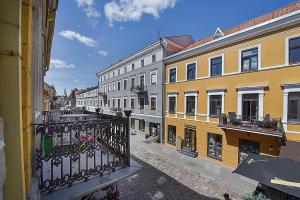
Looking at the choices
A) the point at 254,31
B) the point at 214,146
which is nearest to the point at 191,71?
the point at 254,31

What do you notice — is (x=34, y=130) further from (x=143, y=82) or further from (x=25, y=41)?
(x=143, y=82)

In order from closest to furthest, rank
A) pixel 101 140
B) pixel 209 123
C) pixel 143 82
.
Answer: pixel 101 140 < pixel 209 123 < pixel 143 82

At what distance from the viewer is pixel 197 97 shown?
18000 millimetres

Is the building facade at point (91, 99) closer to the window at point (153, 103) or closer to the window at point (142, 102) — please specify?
the window at point (142, 102)

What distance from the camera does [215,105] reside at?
16.4 metres

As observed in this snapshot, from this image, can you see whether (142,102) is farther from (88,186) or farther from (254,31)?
(88,186)

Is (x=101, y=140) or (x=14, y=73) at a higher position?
(x=14, y=73)

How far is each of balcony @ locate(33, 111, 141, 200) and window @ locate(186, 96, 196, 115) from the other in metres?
14.5

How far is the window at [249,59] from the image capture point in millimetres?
13704

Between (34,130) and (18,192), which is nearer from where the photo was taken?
(18,192)

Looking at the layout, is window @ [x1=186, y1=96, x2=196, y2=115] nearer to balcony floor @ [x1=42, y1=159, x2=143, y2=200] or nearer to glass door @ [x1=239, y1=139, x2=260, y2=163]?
glass door @ [x1=239, y1=139, x2=260, y2=163]

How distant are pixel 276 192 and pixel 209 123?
877 centimetres

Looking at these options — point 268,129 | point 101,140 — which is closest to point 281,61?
point 268,129

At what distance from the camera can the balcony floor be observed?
10.0 feet
